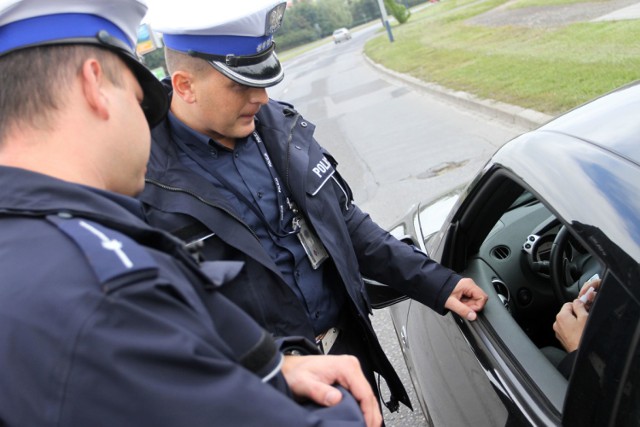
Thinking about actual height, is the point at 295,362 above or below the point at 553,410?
above

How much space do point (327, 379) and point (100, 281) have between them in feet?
1.82

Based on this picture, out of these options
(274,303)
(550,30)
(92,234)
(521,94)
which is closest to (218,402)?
(92,234)

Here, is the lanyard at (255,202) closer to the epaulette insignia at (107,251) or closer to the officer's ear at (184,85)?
the officer's ear at (184,85)

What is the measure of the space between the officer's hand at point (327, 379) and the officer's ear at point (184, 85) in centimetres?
108

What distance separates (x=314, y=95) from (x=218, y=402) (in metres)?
17.5

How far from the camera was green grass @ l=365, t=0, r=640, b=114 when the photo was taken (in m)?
7.46

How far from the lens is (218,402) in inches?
34.3

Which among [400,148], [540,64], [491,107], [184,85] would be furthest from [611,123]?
[540,64]

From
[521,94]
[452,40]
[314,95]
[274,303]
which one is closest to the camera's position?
[274,303]

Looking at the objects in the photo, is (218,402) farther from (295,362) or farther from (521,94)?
(521,94)

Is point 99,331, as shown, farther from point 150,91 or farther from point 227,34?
point 227,34

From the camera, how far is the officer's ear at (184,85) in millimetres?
2021

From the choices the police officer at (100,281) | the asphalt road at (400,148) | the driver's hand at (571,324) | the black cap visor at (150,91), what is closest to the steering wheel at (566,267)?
the driver's hand at (571,324)

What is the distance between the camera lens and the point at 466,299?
7.09 feet
